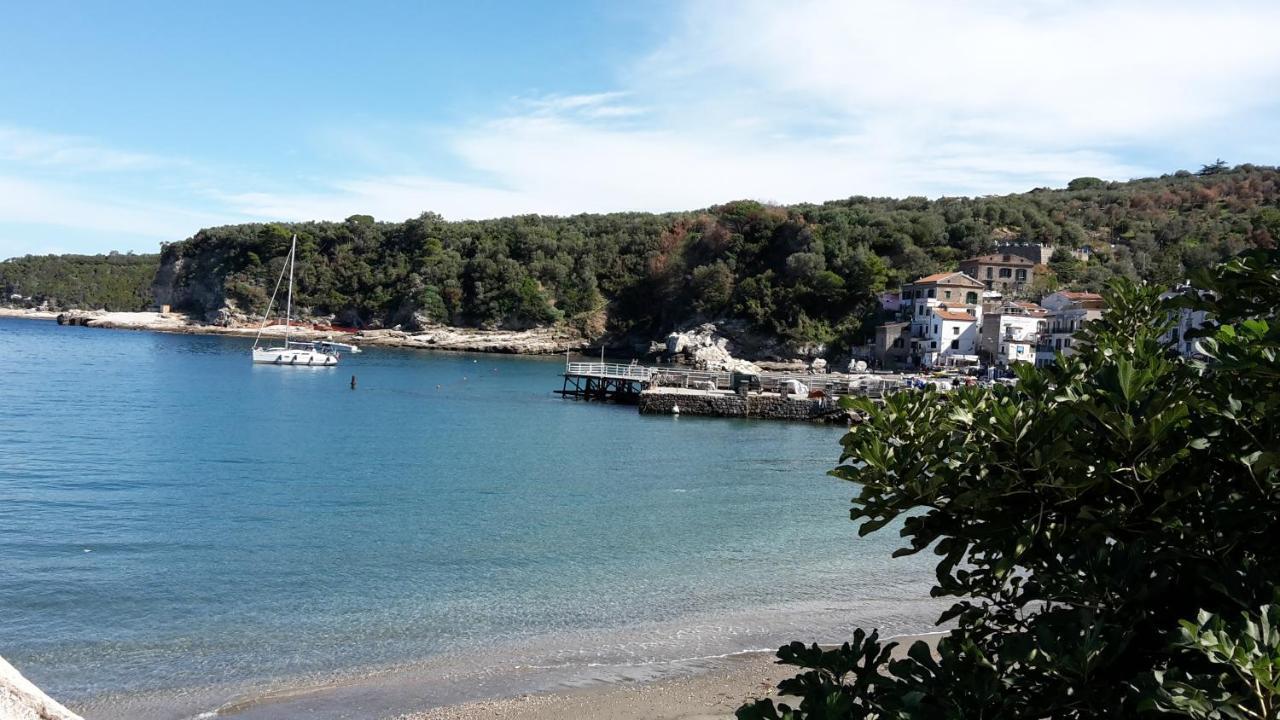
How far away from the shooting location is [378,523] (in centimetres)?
2381

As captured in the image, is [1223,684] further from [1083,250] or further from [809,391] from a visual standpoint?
[1083,250]

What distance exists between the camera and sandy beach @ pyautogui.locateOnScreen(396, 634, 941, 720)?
483 inches

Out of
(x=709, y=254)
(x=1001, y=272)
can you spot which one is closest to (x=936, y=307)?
(x=1001, y=272)

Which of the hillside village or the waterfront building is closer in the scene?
the hillside village

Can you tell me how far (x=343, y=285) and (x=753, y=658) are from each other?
378 feet

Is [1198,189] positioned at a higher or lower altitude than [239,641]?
higher

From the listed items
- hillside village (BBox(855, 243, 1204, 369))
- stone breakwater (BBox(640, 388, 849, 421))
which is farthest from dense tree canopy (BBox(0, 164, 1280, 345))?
stone breakwater (BBox(640, 388, 849, 421))

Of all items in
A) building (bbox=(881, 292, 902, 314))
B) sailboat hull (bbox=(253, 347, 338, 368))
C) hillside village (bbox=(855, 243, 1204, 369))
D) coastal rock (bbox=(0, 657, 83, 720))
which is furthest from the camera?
building (bbox=(881, 292, 902, 314))

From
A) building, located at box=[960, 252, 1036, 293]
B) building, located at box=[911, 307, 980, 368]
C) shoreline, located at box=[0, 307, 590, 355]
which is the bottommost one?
shoreline, located at box=[0, 307, 590, 355]

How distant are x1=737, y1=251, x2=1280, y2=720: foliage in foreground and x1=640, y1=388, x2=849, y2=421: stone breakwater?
47.2 metres

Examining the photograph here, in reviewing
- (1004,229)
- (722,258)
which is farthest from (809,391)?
(1004,229)

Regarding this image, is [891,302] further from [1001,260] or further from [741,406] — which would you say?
[741,406]

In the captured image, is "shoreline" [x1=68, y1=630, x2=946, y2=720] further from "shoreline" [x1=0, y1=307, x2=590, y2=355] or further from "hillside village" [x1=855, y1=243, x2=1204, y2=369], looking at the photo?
"shoreline" [x1=0, y1=307, x2=590, y2=355]

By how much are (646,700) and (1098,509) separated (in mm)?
9477
